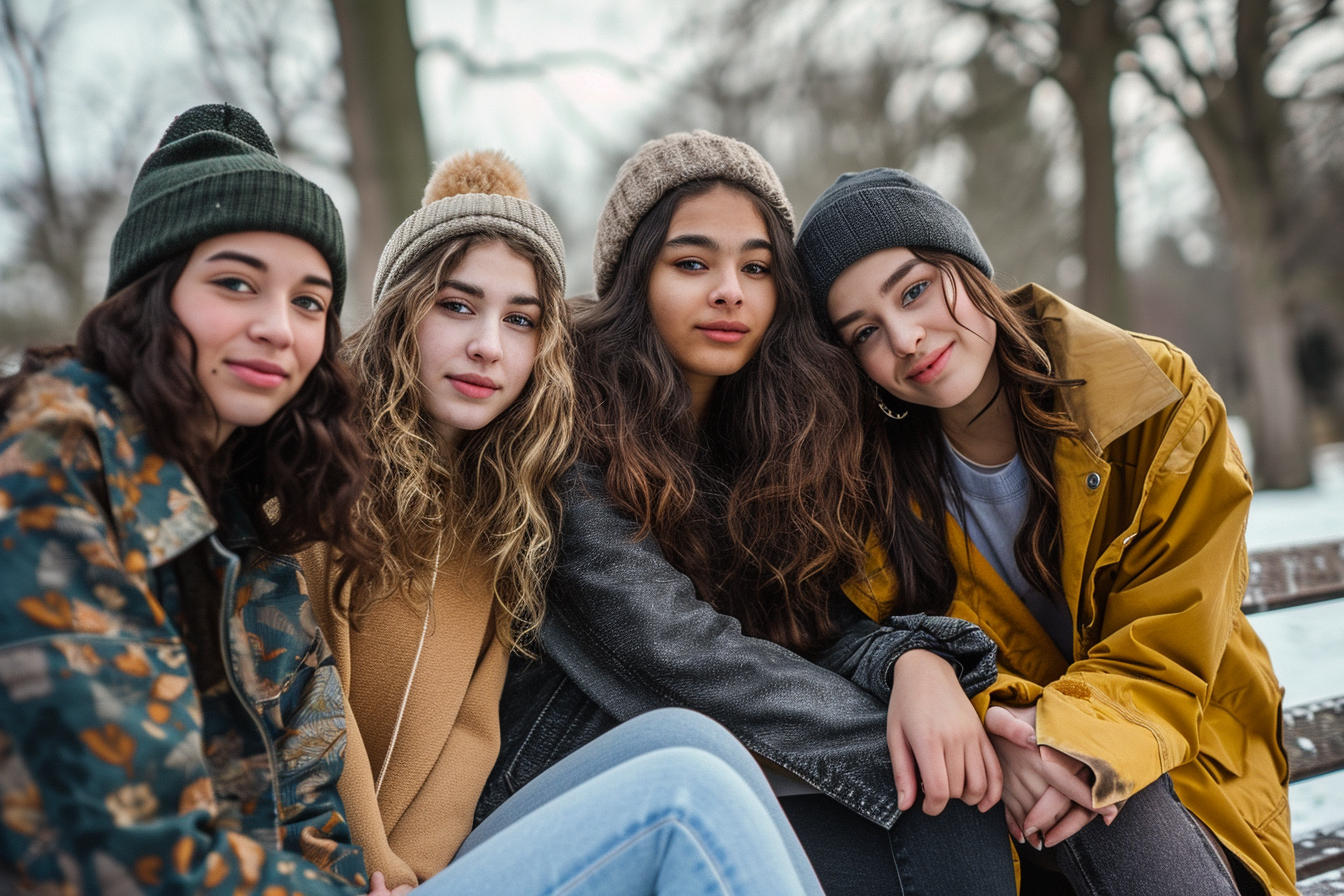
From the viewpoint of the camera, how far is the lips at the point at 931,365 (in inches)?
85.2

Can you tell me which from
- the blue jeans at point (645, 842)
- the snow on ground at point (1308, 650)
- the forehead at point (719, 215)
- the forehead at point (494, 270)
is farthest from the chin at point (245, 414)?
the snow on ground at point (1308, 650)

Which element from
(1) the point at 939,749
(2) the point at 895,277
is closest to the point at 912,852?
(1) the point at 939,749

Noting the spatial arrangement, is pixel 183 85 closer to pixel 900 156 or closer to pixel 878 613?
pixel 900 156

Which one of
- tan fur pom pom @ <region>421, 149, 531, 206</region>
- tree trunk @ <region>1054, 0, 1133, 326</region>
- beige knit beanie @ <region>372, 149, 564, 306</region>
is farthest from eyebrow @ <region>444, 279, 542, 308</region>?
tree trunk @ <region>1054, 0, 1133, 326</region>

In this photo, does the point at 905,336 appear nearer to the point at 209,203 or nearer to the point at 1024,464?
the point at 1024,464

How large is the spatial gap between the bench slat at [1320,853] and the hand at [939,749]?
1.00m

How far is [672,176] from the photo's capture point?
2.32 meters

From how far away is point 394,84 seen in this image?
4.66m

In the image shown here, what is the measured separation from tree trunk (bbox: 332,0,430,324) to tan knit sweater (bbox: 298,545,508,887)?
3.17 m

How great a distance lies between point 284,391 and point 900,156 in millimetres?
8276

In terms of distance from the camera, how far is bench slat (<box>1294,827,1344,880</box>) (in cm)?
220

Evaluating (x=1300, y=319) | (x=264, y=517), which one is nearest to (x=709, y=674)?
(x=264, y=517)

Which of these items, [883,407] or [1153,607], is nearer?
[1153,607]

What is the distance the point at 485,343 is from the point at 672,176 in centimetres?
72
